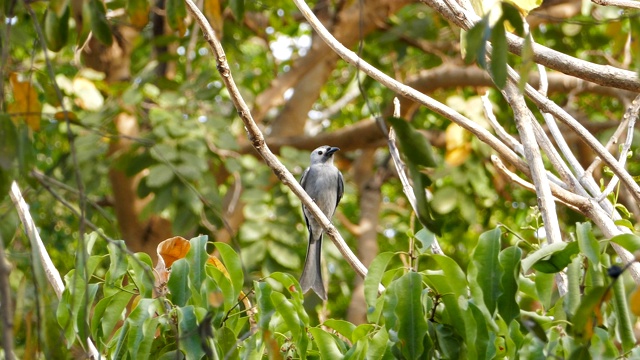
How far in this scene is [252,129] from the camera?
314 cm

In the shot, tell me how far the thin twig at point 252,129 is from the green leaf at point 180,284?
68 centimetres

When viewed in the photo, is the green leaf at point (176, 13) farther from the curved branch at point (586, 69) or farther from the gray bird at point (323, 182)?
the gray bird at point (323, 182)

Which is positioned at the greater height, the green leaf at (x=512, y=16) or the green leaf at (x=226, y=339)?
the green leaf at (x=512, y=16)

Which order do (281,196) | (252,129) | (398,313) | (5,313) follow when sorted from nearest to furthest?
1. (5,313)
2. (398,313)
3. (252,129)
4. (281,196)

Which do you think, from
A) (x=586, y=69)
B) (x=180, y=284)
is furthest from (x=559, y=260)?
(x=180, y=284)

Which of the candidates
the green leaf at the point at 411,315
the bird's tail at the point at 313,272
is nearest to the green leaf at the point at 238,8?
the green leaf at the point at 411,315

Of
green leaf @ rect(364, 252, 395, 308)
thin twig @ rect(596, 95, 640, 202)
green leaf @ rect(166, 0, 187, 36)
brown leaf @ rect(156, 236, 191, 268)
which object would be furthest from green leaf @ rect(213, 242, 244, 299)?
thin twig @ rect(596, 95, 640, 202)

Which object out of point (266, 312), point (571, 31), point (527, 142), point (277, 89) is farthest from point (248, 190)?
point (266, 312)

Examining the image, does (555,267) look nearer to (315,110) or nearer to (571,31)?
(571,31)

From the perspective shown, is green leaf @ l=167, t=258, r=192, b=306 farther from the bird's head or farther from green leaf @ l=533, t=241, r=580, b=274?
the bird's head

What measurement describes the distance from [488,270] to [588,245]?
24 centimetres

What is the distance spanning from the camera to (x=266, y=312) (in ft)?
7.64

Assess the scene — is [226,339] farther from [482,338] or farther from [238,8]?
[238,8]

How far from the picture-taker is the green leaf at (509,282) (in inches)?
85.5
